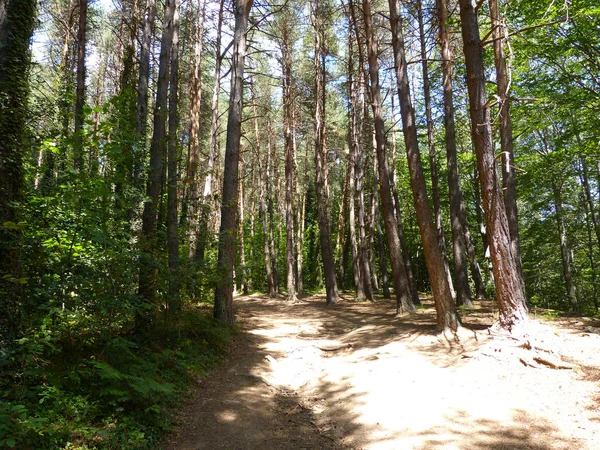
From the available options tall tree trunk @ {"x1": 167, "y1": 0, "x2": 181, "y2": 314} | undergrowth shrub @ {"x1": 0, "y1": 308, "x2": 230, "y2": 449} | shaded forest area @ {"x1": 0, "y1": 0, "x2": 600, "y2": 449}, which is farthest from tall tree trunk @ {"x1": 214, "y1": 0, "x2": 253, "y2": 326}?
undergrowth shrub @ {"x1": 0, "y1": 308, "x2": 230, "y2": 449}

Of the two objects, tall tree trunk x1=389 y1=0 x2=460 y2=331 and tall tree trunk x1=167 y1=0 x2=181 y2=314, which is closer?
tall tree trunk x1=167 y1=0 x2=181 y2=314

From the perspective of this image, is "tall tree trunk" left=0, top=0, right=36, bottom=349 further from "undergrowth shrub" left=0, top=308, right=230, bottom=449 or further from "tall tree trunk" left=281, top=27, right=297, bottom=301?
"tall tree trunk" left=281, top=27, right=297, bottom=301

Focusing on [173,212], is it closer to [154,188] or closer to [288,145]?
[154,188]

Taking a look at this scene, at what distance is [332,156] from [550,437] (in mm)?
24628

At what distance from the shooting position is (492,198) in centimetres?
696

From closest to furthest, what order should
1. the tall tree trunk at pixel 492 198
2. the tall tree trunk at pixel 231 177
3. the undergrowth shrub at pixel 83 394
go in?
the undergrowth shrub at pixel 83 394 < the tall tree trunk at pixel 492 198 < the tall tree trunk at pixel 231 177

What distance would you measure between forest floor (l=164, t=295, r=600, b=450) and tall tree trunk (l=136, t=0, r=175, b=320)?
5.97 ft

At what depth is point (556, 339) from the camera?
6.56m

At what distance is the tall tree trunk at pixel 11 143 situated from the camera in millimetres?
3775

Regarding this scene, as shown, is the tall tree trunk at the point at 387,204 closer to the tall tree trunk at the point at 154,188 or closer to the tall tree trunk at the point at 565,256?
the tall tree trunk at the point at 154,188

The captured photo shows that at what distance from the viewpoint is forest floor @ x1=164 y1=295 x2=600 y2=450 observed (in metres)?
4.37

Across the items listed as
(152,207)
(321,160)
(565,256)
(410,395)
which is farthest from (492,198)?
(565,256)

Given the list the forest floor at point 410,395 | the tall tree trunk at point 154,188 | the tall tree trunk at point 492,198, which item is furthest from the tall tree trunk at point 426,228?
the tall tree trunk at point 154,188

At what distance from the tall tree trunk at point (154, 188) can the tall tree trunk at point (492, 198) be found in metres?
5.99
